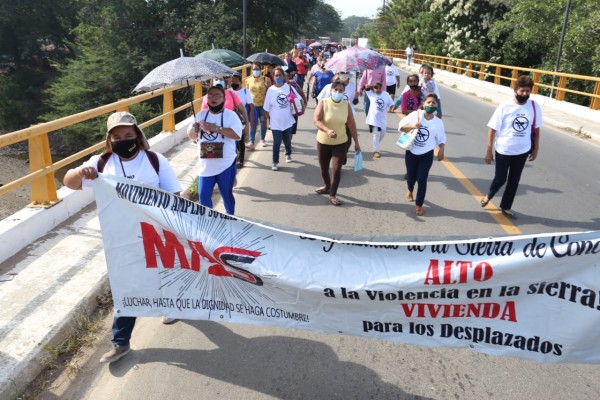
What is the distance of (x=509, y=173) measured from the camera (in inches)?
262

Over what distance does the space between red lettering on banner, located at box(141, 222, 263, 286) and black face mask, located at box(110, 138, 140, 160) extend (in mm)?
618

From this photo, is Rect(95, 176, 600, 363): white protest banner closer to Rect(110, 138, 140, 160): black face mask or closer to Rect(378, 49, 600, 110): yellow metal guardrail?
Rect(110, 138, 140, 160): black face mask

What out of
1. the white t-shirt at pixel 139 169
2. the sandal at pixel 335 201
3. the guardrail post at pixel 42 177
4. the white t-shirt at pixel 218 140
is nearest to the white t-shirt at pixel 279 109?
the sandal at pixel 335 201

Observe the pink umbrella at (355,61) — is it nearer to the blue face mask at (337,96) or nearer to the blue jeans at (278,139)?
the blue jeans at (278,139)

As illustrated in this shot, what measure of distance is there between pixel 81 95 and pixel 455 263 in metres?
33.9

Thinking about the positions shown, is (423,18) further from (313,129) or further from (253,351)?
(253,351)

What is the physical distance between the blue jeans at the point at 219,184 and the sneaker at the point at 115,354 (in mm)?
2192

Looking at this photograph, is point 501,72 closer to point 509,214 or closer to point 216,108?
point 509,214

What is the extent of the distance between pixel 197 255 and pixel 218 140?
2425mm

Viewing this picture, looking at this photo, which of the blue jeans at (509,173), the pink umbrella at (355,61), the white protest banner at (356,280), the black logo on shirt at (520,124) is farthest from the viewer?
the pink umbrella at (355,61)

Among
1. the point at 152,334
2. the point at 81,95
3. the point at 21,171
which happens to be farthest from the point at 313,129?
the point at 81,95

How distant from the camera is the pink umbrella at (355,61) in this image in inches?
356

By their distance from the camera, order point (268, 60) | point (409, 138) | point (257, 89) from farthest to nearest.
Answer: point (268, 60), point (257, 89), point (409, 138)

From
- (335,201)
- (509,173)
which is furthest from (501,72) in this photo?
(335,201)
